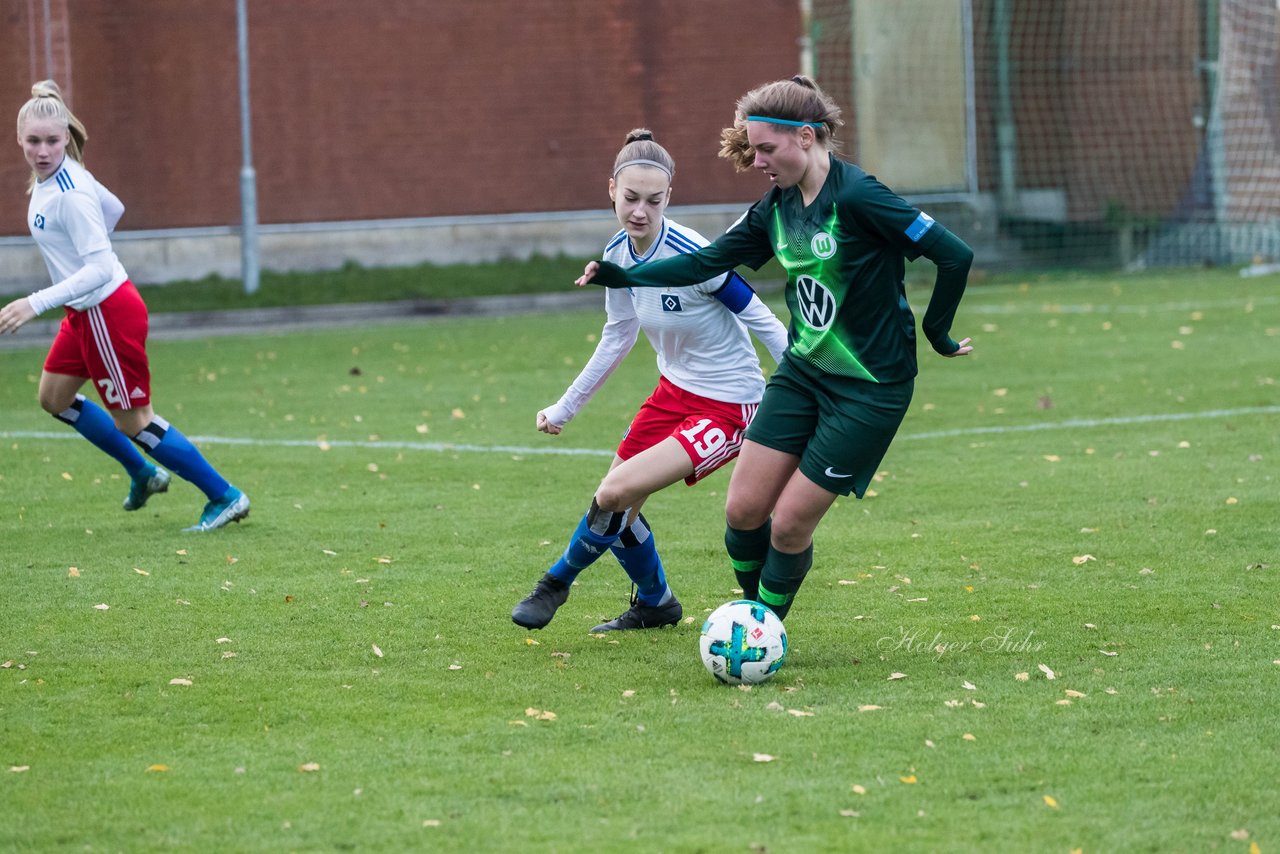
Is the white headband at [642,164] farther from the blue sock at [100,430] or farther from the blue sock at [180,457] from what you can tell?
the blue sock at [100,430]

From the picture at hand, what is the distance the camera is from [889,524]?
26.4ft

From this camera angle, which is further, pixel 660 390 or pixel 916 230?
pixel 660 390

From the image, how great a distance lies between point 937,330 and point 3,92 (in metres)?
19.9

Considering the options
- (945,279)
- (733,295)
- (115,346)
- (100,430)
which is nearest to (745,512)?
(733,295)

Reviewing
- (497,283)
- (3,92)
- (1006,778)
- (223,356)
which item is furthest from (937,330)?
(3,92)

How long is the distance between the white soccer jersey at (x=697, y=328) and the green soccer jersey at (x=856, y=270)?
1.32 ft

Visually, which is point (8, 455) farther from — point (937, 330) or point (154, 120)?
point (154, 120)

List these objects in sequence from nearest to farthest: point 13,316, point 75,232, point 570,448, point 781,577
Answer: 1. point 781,577
2. point 13,316
3. point 75,232
4. point 570,448

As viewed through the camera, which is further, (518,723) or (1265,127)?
(1265,127)

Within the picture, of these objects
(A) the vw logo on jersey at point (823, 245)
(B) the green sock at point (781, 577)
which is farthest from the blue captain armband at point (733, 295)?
(B) the green sock at point (781, 577)

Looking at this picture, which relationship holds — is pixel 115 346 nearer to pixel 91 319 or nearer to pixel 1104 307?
pixel 91 319

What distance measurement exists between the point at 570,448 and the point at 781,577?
5.17m

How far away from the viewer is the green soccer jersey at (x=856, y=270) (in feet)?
16.8

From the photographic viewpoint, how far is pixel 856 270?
524cm
